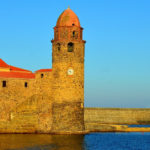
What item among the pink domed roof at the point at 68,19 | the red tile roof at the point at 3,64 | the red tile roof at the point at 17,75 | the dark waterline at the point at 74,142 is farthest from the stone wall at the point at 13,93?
the pink domed roof at the point at 68,19

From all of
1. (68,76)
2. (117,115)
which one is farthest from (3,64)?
(117,115)

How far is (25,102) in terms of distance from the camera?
44125 mm

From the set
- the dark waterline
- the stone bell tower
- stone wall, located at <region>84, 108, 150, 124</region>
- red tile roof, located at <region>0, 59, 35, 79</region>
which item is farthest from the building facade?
stone wall, located at <region>84, 108, 150, 124</region>

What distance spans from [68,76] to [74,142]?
29.6 ft

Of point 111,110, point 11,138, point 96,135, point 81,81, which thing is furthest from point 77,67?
point 111,110

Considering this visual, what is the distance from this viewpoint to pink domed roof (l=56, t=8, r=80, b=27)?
144 ft

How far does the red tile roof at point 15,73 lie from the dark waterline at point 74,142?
24.3 ft

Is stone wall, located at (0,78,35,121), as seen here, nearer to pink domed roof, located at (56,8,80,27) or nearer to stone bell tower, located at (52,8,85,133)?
stone bell tower, located at (52,8,85,133)

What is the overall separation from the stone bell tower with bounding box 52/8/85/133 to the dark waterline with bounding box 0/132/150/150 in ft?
7.37

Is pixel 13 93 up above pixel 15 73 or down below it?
below

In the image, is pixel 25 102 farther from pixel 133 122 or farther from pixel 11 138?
pixel 133 122

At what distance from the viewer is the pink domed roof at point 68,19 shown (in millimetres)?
43775

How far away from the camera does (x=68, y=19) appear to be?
43.9m

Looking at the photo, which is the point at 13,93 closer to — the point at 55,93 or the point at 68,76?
the point at 55,93
